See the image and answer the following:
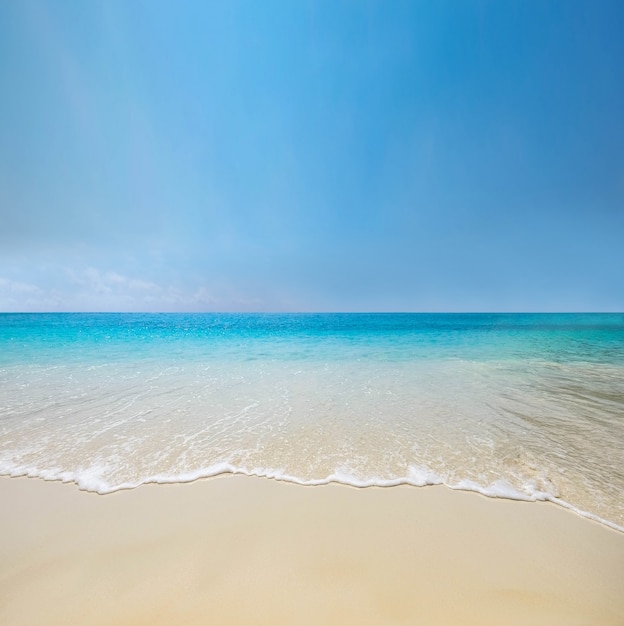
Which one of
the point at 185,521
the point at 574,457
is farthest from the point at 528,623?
the point at 574,457

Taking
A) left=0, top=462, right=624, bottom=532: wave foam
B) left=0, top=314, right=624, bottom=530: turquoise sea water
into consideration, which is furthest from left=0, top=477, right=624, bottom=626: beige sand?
left=0, top=314, right=624, bottom=530: turquoise sea water

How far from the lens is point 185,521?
289 cm

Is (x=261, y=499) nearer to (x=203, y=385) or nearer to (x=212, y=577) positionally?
(x=212, y=577)

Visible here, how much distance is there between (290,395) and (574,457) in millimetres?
5493

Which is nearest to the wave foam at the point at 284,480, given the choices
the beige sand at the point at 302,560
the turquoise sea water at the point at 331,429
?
the turquoise sea water at the point at 331,429

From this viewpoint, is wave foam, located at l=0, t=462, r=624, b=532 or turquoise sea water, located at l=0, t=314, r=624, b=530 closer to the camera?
wave foam, located at l=0, t=462, r=624, b=532

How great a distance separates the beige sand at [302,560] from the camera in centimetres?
196

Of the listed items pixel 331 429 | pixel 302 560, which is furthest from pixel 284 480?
pixel 331 429

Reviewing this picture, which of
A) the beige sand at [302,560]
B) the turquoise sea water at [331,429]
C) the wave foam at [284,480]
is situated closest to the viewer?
the beige sand at [302,560]

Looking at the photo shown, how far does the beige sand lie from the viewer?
6.42 ft

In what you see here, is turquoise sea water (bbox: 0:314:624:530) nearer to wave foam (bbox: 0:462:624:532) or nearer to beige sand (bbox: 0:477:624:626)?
wave foam (bbox: 0:462:624:532)

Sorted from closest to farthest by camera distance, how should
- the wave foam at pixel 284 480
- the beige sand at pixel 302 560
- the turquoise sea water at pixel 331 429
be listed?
1. the beige sand at pixel 302 560
2. the wave foam at pixel 284 480
3. the turquoise sea water at pixel 331 429

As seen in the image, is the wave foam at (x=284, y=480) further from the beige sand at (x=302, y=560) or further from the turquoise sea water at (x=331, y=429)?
the beige sand at (x=302, y=560)

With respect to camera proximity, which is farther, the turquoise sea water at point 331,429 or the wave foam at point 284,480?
the turquoise sea water at point 331,429
